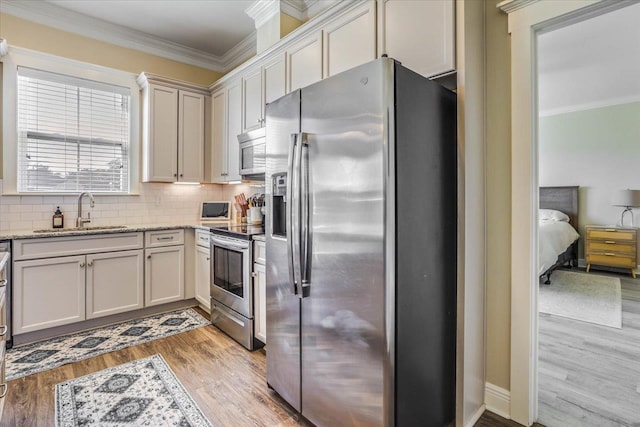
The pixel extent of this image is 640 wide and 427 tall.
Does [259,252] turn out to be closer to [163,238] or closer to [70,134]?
[163,238]

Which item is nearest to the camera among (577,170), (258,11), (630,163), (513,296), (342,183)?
(342,183)

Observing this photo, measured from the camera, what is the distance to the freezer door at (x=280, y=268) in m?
1.83

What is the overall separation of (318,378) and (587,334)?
2.80 metres

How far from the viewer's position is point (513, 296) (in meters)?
1.81

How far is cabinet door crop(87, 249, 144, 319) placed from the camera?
3.04 meters

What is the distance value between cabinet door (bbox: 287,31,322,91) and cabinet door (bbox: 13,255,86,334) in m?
2.54

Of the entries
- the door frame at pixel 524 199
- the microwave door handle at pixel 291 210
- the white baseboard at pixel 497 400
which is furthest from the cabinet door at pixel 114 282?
the door frame at pixel 524 199

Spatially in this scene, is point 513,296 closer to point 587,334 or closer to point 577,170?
point 587,334

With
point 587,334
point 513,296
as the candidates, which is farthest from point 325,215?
point 587,334

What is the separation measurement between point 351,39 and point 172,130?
8.16 feet

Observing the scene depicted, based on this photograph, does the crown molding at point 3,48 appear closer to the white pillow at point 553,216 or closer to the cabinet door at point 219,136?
the cabinet door at point 219,136

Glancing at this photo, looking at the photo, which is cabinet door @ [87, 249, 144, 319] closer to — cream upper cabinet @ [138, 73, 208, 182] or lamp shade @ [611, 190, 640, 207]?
cream upper cabinet @ [138, 73, 208, 182]

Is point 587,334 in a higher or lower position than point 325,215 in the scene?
lower

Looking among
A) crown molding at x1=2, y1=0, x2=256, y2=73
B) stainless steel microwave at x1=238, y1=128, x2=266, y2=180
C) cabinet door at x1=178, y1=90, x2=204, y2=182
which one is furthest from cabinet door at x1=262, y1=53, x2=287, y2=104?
cabinet door at x1=178, y1=90, x2=204, y2=182
